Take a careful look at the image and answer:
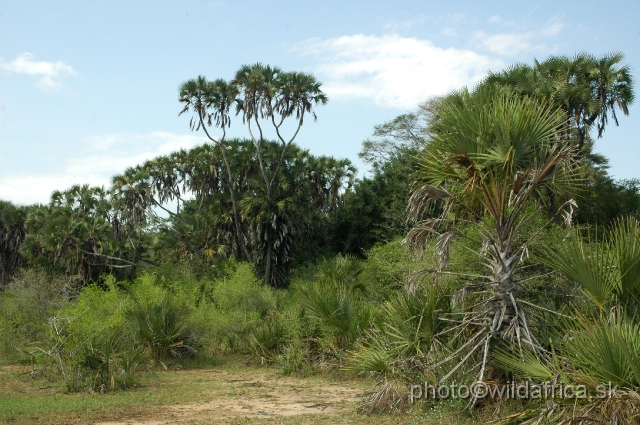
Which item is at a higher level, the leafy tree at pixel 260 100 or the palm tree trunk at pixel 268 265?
the leafy tree at pixel 260 100

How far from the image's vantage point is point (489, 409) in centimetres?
819

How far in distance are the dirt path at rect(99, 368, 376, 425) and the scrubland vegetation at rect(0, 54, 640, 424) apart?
520mm

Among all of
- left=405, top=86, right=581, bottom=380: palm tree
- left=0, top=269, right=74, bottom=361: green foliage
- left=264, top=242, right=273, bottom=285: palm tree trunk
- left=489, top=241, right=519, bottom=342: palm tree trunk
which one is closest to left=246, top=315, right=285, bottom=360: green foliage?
left=0, top=269, right=74, bottom=361: green foliage

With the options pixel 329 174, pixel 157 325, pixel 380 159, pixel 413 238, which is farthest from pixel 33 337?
pixel 380 159

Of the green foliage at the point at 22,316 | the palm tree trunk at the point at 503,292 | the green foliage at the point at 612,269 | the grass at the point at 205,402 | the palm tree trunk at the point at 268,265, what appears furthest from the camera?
the palm tree trunk at the point at 268,265

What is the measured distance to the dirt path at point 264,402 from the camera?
9.66 metres

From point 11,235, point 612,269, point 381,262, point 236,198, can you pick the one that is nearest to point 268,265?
point 236,198

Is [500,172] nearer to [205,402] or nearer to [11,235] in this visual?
[205,402]

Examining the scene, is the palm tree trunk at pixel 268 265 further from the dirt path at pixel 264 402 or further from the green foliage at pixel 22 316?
the dirt path at pixel 264 402

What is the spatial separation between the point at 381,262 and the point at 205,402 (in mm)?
8678

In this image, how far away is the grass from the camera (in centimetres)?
939

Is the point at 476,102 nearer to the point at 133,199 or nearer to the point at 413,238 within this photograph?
the point at 413,238

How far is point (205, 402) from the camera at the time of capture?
11250mm

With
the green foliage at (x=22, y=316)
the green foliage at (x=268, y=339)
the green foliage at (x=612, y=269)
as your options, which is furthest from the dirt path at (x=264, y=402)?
the green foliage at (x=22, y=316)
